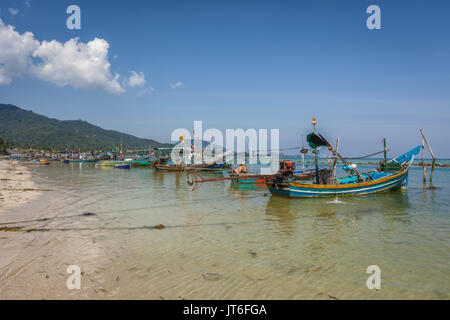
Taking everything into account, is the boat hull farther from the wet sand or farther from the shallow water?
the wet sand

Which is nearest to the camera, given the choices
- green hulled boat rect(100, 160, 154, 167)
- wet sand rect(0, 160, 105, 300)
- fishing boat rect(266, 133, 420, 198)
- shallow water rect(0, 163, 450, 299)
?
wet sand rect(0, 160, 105, 300)

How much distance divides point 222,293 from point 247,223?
5.91 meters

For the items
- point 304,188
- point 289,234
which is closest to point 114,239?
point 289,234

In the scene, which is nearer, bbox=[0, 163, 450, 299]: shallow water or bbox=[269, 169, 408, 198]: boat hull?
bbox=[0, 163, 450, 299]: shallow water

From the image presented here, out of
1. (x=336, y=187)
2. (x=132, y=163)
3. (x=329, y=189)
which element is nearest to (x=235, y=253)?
(x=329, y=189)

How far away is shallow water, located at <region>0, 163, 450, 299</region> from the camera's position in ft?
17.6

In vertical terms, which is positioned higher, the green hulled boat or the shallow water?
the green hulled boat

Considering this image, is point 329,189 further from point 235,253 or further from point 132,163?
point 132,163

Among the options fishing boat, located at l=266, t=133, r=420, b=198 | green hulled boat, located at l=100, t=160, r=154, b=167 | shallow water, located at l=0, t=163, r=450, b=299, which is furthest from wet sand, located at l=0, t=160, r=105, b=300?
green hulled boat, located at l=100, t=160, r=154, b=167

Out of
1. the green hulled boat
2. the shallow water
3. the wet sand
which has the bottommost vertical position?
the shallow water

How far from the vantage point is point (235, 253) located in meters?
7.40

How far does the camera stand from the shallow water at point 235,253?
17.6 feet

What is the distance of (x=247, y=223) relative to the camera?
36.1 ft
